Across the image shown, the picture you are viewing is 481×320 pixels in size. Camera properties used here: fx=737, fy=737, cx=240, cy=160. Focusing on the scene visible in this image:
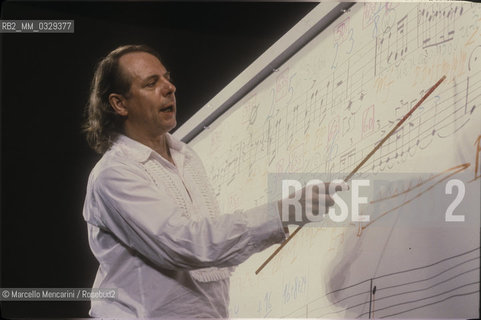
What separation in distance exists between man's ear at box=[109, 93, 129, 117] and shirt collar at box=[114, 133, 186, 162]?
0.18 feet

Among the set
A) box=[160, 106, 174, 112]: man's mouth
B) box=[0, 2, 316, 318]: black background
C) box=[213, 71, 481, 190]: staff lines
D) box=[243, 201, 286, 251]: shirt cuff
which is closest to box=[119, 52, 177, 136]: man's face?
box=[160, 106, 174, 112]: man's mouth

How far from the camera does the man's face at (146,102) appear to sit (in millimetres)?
1621

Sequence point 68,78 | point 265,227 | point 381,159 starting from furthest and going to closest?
1. point 68,78
2. point 381,159
3. point 265,227

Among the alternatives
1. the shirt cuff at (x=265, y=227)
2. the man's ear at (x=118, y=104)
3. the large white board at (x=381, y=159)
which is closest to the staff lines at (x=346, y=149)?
the large white board at (x=381, y=159)

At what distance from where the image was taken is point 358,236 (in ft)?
4.76

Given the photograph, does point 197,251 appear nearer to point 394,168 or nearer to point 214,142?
point 394,168

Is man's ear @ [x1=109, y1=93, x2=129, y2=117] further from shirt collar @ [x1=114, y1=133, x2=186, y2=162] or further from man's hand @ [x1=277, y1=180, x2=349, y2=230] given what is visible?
man's hand @ [x1=277, y1=180, x2=349, y2=230]

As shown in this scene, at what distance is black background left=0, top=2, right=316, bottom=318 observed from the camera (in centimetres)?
174

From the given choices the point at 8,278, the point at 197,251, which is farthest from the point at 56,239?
the point at 197,251

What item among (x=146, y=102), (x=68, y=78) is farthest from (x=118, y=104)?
(x=68, y=78)

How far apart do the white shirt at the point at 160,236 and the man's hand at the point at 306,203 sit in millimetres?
33

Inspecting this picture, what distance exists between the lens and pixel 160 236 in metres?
1.39

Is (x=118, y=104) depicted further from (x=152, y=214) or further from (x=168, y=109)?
(x=152, y=214)

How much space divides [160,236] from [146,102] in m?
0.36
